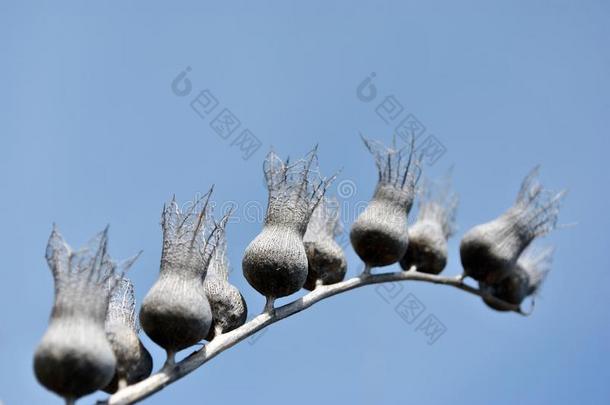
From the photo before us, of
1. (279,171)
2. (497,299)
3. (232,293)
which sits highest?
(279,171)

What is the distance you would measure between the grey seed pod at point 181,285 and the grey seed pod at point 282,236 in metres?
0.32

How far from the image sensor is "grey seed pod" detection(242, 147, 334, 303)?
217 inches

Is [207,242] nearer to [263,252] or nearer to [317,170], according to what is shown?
[263,252]

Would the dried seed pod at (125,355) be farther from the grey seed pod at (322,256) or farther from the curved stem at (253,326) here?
the grey seed pod at (322,256)

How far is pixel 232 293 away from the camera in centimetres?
557

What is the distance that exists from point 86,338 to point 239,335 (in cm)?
123

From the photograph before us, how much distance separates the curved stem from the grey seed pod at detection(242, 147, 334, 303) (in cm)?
19

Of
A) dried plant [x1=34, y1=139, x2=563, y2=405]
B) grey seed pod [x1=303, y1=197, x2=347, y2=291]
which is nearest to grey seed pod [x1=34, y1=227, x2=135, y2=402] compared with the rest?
dried plant [x1=34, y1=139, x2=563, y2=405]

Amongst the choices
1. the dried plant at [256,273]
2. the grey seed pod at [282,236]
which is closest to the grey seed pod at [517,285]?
the dried plant at [256,273]

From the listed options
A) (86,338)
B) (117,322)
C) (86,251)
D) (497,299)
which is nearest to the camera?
(86,338)

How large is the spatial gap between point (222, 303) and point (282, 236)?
1.92 feet

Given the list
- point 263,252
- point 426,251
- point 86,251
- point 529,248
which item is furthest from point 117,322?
point 529,248

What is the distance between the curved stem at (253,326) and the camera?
475cm

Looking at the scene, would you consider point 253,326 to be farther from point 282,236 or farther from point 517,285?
point 517,285
